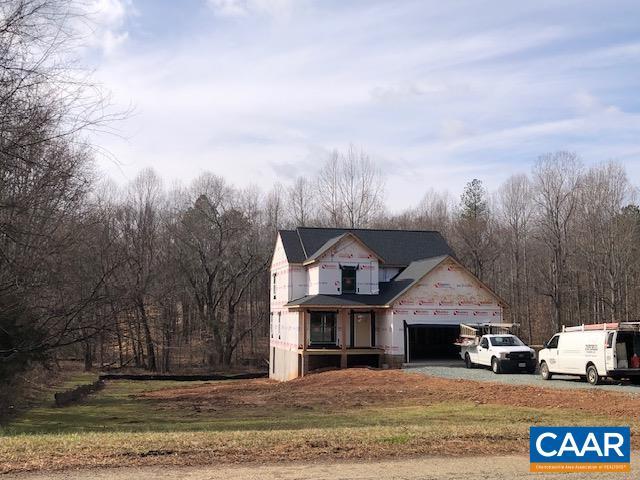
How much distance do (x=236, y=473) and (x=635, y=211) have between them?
229ft

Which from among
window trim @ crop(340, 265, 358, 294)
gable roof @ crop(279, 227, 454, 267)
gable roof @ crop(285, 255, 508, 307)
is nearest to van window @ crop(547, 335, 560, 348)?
gable roof @ crop(285, 255, 508, 307)

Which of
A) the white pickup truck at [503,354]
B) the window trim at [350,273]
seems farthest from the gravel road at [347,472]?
the window trim at [350,273]

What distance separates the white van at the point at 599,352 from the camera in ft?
81.3

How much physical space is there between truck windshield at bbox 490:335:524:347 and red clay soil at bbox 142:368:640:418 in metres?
→ 4.65

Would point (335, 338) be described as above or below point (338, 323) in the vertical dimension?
below

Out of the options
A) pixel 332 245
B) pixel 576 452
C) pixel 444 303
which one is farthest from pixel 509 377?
pixel 576 452

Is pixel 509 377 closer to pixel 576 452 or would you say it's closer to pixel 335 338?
pixel 335 338

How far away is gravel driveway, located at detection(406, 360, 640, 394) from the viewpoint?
25.1 metres

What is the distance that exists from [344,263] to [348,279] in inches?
42.5

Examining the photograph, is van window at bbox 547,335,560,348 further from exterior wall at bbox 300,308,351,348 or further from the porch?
exterior wall at bbox 300,308,351,348

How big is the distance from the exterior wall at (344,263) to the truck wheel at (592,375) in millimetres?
18074

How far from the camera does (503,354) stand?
32281 mm

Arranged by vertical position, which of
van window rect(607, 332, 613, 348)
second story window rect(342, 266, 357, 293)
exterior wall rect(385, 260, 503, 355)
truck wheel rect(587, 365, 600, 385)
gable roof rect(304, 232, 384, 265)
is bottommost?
truck wheel rect(587, 365, 600, 385)

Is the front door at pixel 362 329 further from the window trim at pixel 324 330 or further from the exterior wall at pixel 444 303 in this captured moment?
the exterior wall at pixel 444 303
